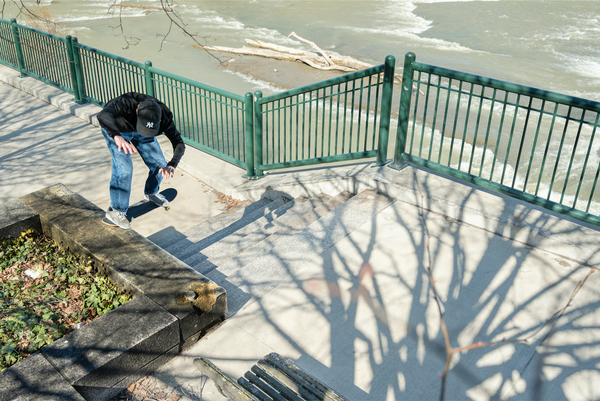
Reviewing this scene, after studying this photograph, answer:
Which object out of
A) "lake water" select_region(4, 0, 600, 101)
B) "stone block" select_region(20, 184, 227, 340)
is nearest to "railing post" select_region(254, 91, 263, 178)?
"stone block" select_region(20, 184, 227, 340)

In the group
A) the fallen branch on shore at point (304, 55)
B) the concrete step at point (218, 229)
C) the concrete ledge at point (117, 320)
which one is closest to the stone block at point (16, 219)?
the concrete ledge at point (117, 320)

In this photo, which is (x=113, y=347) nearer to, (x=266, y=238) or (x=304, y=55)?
(x=266, y=238)

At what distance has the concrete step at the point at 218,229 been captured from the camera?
217 inches

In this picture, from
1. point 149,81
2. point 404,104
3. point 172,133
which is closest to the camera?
point 172,133

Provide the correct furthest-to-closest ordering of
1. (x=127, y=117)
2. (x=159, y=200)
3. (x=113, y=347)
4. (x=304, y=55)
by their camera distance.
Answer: (x=304, y=55) → (x=159, y=200) → (x=127, y=117) → (x=113, y=347)

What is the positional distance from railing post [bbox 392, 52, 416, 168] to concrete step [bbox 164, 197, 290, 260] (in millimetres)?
1540

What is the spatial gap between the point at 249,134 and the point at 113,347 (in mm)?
4215

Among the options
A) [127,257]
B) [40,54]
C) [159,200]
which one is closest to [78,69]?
[40,54]

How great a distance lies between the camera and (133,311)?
3.56m

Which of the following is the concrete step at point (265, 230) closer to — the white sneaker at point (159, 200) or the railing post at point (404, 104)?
the railing post at point (404, 104)

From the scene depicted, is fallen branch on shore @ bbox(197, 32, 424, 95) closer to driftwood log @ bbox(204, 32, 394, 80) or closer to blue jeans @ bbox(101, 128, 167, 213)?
driftwood log @ bbox(204, 32, 394, 80)

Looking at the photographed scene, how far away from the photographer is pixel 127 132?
204 inches

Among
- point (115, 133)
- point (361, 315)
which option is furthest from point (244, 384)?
point (115, 133)

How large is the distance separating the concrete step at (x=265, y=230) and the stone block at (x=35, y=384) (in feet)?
5.71
